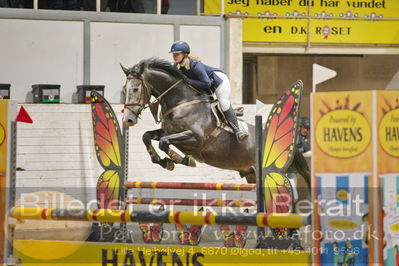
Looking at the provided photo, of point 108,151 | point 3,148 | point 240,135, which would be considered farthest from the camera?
point 108,151

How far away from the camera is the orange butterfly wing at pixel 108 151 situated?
21.9 feet

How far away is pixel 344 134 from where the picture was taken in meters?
3.51

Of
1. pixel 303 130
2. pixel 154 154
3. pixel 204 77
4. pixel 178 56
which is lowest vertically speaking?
pixel 154 154

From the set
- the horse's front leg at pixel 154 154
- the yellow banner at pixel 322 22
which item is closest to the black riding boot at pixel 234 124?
the horse's front leg at pixel 154 154

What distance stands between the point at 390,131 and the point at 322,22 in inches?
284

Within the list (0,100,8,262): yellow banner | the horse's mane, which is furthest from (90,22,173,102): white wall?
(0,100,8,262): yellow banner

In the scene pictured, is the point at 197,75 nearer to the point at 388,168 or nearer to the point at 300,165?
the point at 300,165

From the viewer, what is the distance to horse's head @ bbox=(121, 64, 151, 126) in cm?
620

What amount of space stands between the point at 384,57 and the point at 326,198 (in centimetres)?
887

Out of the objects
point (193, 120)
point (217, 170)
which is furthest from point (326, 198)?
point (217, 170)

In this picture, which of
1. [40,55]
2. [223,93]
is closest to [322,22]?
[40,55]

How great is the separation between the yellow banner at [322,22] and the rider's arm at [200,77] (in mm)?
3903

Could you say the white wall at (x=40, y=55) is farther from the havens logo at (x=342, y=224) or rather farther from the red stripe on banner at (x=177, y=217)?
the havens logo at (x=342, y=224)

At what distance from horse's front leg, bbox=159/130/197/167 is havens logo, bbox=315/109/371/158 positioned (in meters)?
2.79
